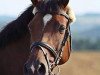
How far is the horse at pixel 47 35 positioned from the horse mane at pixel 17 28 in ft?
0.64

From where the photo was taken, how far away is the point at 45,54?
20.5 feet

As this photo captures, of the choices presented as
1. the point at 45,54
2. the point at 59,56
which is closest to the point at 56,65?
the point at 59,56

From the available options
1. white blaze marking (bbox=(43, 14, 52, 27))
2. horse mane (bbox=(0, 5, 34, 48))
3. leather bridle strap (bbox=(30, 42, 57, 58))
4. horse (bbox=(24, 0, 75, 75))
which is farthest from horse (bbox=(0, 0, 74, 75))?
leather bridle strap (bbox=(30, 42, 57, 58))

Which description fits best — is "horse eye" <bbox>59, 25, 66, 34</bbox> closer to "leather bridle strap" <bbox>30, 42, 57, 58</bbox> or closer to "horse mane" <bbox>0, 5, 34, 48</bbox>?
"leather bridle strap" <bbox>30, 42, 57, 58</bbox>

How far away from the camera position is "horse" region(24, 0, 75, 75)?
6098mm

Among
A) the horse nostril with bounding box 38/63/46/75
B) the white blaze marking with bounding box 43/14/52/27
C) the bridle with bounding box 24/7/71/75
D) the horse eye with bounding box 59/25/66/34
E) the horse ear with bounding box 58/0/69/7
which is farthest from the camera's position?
the horse ear with bounding box 58/0/69/7

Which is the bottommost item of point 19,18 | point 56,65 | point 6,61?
point 56,65

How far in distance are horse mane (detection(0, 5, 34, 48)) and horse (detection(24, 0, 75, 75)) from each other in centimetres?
20

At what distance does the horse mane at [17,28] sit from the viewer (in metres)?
6.77

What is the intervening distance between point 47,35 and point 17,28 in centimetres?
65

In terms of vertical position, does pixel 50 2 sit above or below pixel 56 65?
above

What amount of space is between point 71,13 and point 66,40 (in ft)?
1.60

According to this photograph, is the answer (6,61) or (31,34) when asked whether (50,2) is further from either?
(6,61)

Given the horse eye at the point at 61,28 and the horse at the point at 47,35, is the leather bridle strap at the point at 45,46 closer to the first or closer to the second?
the horse at the point at 47,35
